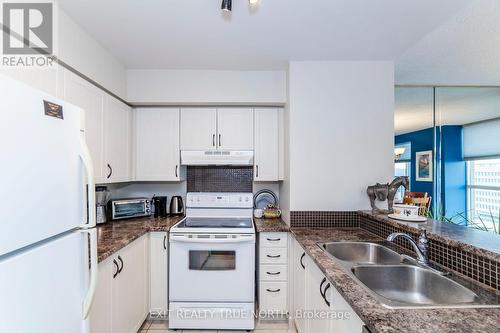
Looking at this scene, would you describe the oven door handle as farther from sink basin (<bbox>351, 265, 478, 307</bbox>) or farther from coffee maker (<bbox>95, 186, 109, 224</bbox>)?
sink basin (<bbox>351, 265, 478, 307</bbox>)

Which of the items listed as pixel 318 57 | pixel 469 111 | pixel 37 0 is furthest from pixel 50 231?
pixel 469 111

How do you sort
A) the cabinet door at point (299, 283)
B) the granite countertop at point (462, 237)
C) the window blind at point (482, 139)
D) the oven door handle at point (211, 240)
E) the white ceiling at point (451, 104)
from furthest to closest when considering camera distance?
the window blind at point (482, 139) < the white ceiling at point (451, 104) < the oven door handle at point (211, 240) < the cabinet door at point (299, 283) < the granite countertop at point (462, 237)

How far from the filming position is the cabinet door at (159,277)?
2.23 metres

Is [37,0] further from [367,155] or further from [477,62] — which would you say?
[477,62]

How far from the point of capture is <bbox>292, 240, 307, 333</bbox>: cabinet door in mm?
1846

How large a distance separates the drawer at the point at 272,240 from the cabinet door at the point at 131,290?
41.1 inches

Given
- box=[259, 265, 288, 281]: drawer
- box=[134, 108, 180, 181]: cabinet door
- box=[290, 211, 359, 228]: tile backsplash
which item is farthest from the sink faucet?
box=[134, 108, 180, 181]: cabinet door

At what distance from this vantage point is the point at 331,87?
7.63 feet

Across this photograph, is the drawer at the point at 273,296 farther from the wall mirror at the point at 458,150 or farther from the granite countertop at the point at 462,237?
the wall mirror at the point at 458,150

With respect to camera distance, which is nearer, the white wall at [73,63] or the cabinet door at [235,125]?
the white wall at [73,63]

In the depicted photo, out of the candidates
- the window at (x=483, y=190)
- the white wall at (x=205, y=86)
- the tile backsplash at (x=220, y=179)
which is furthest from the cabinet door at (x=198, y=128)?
the window at (x=483, y=190)

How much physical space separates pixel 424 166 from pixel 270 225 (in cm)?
409

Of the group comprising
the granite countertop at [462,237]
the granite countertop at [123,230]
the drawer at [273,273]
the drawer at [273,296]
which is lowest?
the drawer at [273,296]

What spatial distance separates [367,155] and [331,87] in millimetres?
722
